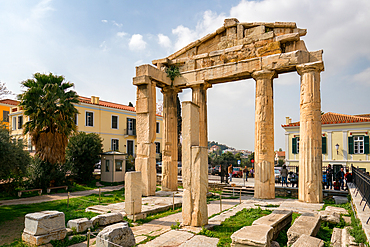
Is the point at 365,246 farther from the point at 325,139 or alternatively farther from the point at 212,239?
the point at 325,139

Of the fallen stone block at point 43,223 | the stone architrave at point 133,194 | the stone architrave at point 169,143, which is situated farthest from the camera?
the stone architrave at point 169,143

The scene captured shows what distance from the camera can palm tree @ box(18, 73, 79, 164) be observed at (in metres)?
15.4

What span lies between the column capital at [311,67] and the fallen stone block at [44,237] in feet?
33.7

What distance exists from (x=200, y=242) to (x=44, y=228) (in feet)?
12.5

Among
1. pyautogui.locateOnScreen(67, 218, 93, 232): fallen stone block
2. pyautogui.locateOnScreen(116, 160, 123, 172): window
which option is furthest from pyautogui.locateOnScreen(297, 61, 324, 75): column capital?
pyautogui.locateOnScreen(116, 160, 123, 172): window

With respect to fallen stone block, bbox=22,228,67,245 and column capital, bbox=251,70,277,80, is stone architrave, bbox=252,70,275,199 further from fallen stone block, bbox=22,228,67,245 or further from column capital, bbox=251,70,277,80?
fallen stone block, bbox=22,228,67,245

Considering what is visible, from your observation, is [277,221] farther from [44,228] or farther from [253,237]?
[44,228]

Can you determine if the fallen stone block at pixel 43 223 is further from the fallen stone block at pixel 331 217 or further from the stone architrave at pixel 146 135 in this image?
the fallen stone block at pixel 331 217

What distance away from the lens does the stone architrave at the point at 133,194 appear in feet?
28.9

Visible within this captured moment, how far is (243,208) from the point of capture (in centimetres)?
980

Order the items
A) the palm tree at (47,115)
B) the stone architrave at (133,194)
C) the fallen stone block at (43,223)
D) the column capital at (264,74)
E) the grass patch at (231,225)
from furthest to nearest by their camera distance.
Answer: the palm tree at (47,115) → the column capital at (264,74) → the stone architrave at (133,194) → the grass patch at (231,225) → the fallen stone block at (43,223)

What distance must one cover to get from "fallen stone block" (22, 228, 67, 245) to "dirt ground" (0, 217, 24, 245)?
720 millimetres

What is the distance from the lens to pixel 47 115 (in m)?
15.4

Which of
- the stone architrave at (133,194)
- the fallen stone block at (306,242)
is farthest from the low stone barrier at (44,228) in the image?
the fallen stone block at (306,242)
